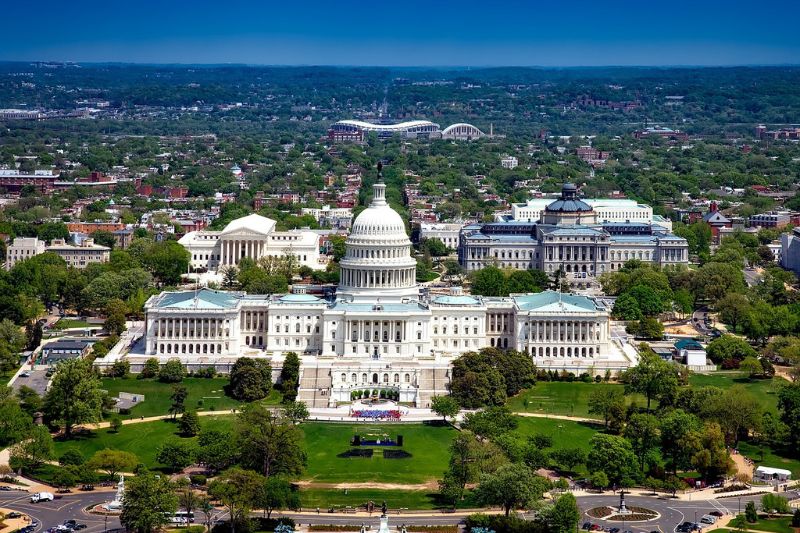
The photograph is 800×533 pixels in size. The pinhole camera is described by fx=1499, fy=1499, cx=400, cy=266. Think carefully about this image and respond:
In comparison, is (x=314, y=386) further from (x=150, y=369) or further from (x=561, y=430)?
(x=561, y=430)

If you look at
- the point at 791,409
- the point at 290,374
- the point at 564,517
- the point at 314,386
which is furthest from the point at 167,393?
the point at 791,409

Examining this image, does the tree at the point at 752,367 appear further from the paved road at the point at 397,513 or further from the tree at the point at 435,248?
the tree at the point at 435,248

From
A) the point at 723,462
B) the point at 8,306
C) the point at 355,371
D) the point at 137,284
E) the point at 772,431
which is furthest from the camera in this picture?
the point at 137,284

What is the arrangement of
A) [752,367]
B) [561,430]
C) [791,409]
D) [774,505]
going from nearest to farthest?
[774,505], [791,409], [561,430], [752,367]

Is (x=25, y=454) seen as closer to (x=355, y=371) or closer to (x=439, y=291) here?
(x=355, y=371)

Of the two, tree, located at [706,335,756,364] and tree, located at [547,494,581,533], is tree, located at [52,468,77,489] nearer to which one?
tree, located at [547,494,581,533]

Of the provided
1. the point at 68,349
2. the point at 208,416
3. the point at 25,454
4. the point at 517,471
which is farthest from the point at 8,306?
the point at 517,471

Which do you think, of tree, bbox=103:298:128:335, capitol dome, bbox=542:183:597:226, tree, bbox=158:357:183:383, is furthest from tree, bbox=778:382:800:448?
capitol dome, bbox=542:183:597:226
